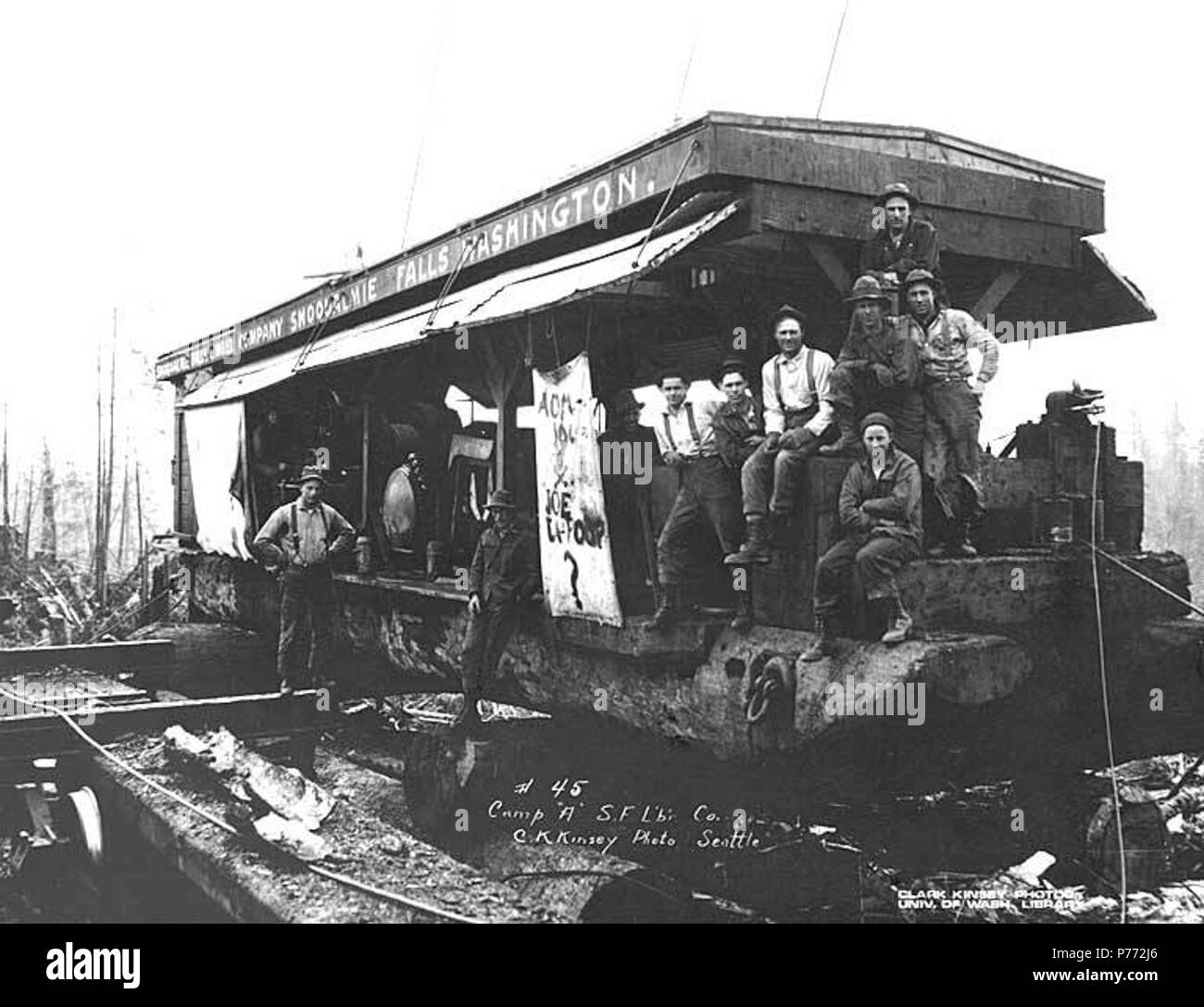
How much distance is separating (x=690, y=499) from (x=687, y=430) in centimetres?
40

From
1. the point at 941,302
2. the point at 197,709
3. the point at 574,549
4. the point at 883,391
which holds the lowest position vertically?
the point at 197,709

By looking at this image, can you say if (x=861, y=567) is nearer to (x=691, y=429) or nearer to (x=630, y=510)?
(x=691, y=429)

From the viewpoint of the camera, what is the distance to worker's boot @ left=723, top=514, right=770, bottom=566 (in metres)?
5.11

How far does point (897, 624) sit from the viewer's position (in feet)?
15.0

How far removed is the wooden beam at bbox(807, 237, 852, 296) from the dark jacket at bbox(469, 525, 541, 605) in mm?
2295

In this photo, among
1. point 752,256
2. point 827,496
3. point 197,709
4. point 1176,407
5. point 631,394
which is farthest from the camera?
point 1176,407

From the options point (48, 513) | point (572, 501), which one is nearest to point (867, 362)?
point (572, 501)

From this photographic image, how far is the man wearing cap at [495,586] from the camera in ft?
22.0

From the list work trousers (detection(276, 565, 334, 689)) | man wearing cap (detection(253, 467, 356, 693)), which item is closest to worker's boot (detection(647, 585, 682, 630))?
man wearing cap (detection(253, 467, 356, 693))

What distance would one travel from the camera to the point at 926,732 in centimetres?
456

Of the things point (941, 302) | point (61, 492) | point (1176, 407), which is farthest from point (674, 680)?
point (61, 492)
